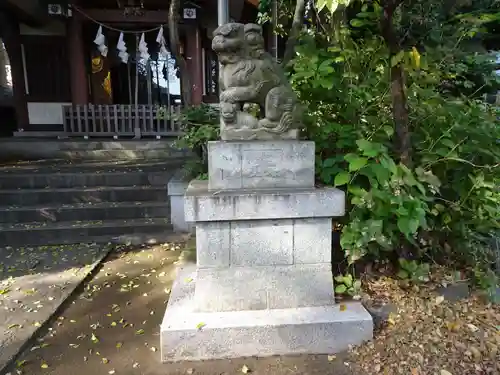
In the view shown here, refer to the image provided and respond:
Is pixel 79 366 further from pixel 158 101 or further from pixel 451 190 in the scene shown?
pixel 158 101

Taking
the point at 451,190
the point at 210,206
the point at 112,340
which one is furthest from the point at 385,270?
the point at 112,340

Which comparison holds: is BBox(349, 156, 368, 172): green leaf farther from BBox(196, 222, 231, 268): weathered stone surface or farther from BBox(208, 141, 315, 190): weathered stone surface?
BBox(196, 222, 231, 268): weathered stone surface

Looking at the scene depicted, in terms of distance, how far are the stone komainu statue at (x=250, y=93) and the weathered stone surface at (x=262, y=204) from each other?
435 millimetres

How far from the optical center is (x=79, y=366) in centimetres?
242

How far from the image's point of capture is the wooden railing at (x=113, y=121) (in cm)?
859

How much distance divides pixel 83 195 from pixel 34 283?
2.00 m

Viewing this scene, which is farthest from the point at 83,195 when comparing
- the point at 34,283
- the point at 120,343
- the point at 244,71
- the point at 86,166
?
the point at 244,71

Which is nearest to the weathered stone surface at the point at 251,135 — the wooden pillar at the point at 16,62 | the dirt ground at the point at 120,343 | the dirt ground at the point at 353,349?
the dirt ground at the point at 353,349

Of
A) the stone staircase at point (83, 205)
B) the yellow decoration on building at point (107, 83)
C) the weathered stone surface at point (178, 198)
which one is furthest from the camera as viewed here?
the yellow decoration on building at point (107, 83)

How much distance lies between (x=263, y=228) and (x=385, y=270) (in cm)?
119

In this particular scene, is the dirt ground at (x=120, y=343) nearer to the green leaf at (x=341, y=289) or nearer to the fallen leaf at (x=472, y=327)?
the green leaf at (x=341, y=289)

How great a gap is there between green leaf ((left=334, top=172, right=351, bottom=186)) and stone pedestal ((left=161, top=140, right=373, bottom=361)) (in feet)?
0.35

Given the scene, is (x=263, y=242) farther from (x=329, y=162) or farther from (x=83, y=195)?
(x=83, y=195)

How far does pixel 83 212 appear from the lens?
16.8 ft
